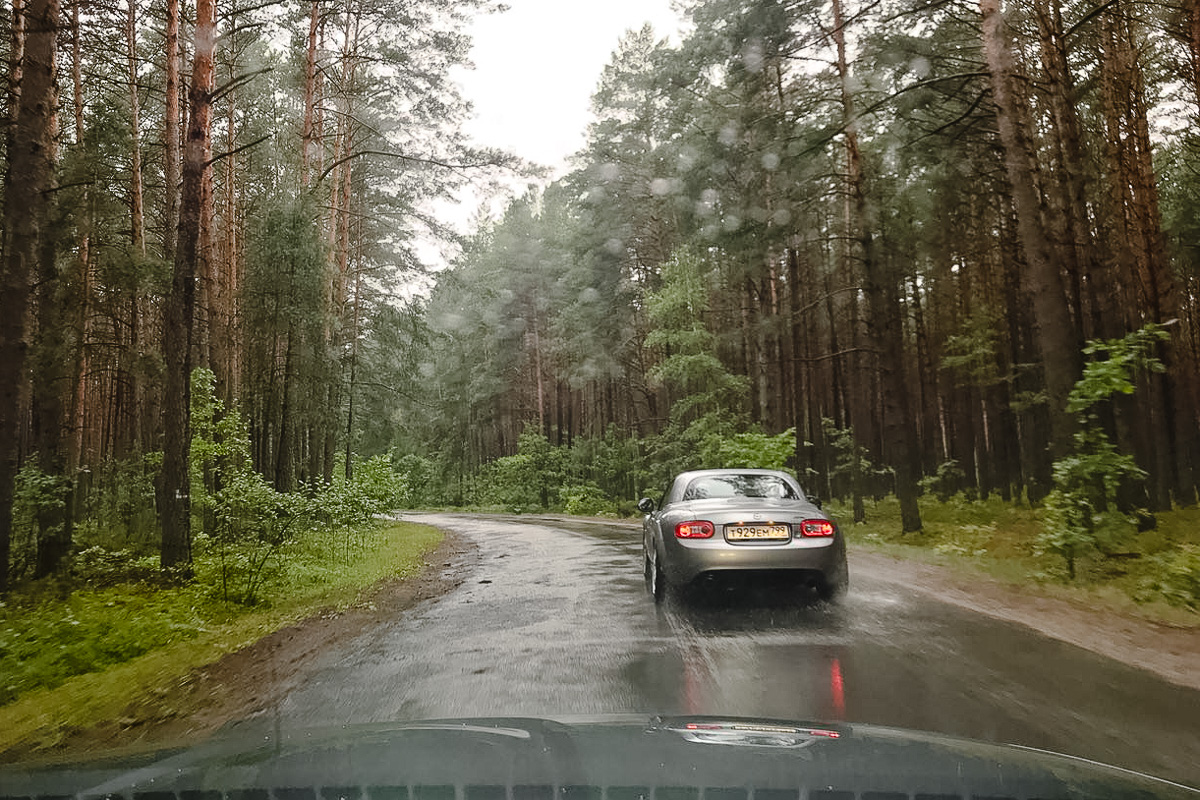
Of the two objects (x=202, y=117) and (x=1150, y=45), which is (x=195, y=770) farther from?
(x=1150, y=45)

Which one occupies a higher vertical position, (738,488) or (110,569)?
(738,488)

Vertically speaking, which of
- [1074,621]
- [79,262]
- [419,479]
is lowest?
[1074,621]

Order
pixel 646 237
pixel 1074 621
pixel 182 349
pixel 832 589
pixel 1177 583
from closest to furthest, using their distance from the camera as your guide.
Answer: pixel 1074 621, pixel 832 589, pixel 1177 583, pixel 182 349, pixel 646 237

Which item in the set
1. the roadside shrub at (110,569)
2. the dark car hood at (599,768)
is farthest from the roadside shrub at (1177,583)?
the roadside shrub at (110,569)

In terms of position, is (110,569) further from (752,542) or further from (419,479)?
(419,479)

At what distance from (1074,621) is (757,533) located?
10.8ft

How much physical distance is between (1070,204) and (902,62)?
4.28 m

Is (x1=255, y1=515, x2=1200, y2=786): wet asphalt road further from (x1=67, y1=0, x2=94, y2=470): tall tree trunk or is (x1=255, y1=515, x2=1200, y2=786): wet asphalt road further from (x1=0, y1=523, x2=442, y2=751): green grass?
(x1=67, y1=0, x2=94, y2=470): tall tree trunk

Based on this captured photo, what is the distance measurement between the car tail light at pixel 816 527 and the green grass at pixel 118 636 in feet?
18.8

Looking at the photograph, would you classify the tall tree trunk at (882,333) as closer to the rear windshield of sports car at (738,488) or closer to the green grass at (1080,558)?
the green grass at (1080,558)

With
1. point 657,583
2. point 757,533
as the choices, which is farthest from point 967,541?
point 757,533

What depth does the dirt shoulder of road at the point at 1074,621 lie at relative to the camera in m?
6.12

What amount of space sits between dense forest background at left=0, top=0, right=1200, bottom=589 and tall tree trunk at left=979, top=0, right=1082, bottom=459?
0.05 meters

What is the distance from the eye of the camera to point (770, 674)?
5523 mm
